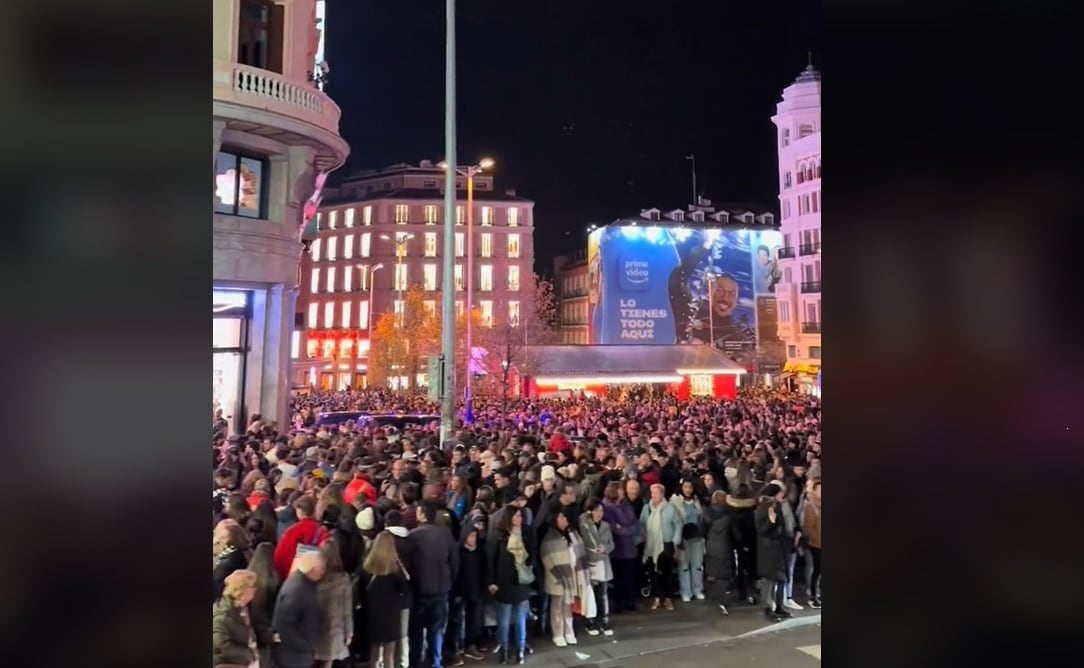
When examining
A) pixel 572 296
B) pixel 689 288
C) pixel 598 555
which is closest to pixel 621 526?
pixel 598 555

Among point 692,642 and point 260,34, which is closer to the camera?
point 692,642

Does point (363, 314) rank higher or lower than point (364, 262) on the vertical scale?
lower

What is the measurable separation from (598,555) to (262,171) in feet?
20.6

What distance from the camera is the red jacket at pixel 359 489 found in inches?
230

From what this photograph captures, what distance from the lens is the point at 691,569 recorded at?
6.79m

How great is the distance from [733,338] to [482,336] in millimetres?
8035

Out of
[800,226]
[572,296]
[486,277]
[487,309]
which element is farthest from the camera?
[572,296]

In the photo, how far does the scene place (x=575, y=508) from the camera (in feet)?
19.8

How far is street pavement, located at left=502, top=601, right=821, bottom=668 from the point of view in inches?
210

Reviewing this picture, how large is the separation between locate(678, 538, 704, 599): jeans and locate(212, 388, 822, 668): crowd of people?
0.01 meters

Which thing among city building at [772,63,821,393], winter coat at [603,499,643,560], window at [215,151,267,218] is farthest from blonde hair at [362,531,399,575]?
window at [215,151,267,218]

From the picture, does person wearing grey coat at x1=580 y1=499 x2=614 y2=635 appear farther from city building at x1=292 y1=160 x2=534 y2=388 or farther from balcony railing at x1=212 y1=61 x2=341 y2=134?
balcony railing at x1=212 y1=61 x2=341 y2=134

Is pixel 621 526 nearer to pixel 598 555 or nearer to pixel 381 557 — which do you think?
pixel 598 555

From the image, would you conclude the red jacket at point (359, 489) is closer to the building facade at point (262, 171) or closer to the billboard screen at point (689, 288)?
the building facade at point (262, 171)
